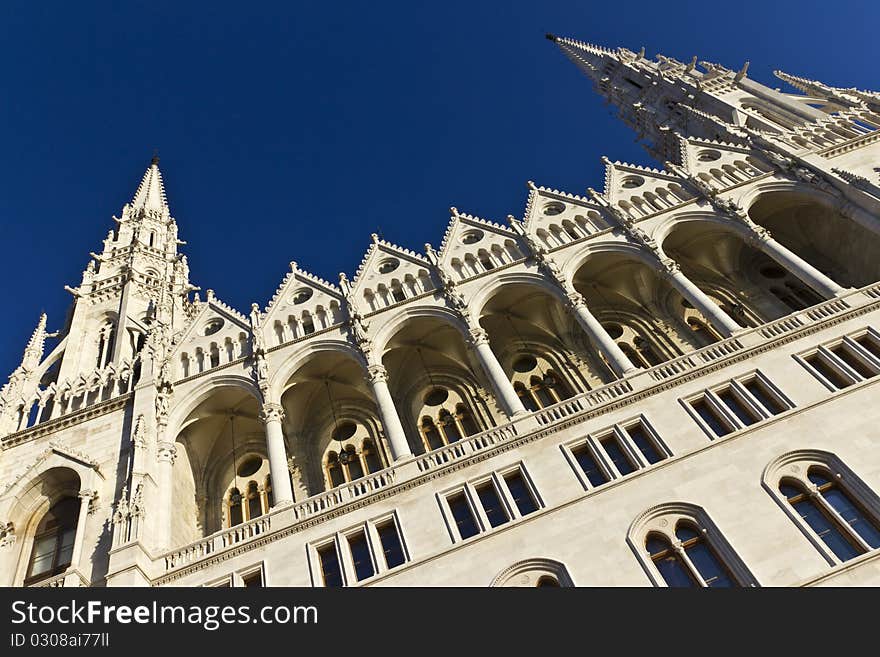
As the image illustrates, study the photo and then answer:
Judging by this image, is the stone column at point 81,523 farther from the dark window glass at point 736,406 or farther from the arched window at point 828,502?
the dark window glass at point 736,406

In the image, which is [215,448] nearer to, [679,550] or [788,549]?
[679,550]

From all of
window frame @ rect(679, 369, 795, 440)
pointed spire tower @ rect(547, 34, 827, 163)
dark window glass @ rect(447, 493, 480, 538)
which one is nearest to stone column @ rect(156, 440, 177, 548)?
dark window glass @ rect(447, 493, 480, 538)

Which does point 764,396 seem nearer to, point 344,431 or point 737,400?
point 737,400

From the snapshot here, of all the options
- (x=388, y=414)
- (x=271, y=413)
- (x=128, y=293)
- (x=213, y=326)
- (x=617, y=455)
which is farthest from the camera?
(x=128, y=293)

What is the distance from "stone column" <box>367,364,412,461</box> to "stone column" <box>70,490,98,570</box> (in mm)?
9413

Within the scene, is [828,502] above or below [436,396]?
below

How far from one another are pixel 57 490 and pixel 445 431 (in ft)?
45.1

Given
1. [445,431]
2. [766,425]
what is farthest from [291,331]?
[766,425]

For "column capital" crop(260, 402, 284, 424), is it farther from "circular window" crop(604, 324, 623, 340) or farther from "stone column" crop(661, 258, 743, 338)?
"stone column" crop(661, 258, 743, 338)

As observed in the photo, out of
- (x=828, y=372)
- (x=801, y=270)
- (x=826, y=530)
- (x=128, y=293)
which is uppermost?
(x=128, y=293)

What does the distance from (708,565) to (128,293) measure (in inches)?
1166

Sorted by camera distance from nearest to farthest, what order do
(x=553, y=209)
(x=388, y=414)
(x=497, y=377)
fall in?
(x=388, y=414), (x=497, y=377), (x=553, y=209)

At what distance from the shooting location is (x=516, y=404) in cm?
2283

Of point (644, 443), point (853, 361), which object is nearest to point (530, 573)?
point (644, 443)
